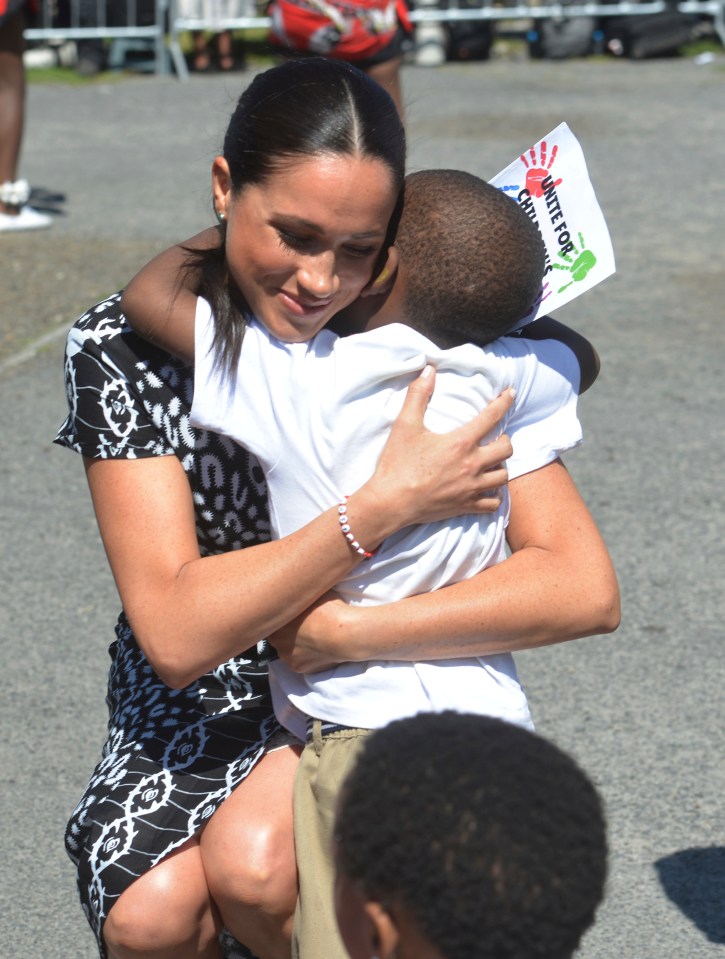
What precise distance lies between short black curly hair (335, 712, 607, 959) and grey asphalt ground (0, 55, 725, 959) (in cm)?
144

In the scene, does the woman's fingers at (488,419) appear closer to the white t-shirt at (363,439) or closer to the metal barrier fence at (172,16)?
the white t-shirt at (363,439)

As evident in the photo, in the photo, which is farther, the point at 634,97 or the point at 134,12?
the point at 134,12

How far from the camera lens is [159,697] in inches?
96.3

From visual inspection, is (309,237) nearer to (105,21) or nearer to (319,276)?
(319,276)

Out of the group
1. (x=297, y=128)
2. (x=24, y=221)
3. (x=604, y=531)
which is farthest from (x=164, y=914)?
(x=24, y=221)

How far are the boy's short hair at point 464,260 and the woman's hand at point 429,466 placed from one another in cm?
9

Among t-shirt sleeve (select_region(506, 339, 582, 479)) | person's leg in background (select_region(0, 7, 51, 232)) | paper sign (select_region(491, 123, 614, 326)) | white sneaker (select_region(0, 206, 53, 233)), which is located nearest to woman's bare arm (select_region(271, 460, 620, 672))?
t-shirt sleeve (select_region(506, 339, 582, 479))

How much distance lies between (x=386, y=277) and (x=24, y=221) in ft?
20.2

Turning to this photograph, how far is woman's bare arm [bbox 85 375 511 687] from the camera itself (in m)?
2.05

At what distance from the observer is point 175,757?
2.33m

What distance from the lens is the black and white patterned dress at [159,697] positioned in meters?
2.24

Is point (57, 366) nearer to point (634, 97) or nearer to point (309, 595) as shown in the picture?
point (309, 595)

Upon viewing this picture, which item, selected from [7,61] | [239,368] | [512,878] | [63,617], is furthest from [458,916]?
[7,61]

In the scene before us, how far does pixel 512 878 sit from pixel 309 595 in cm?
73
